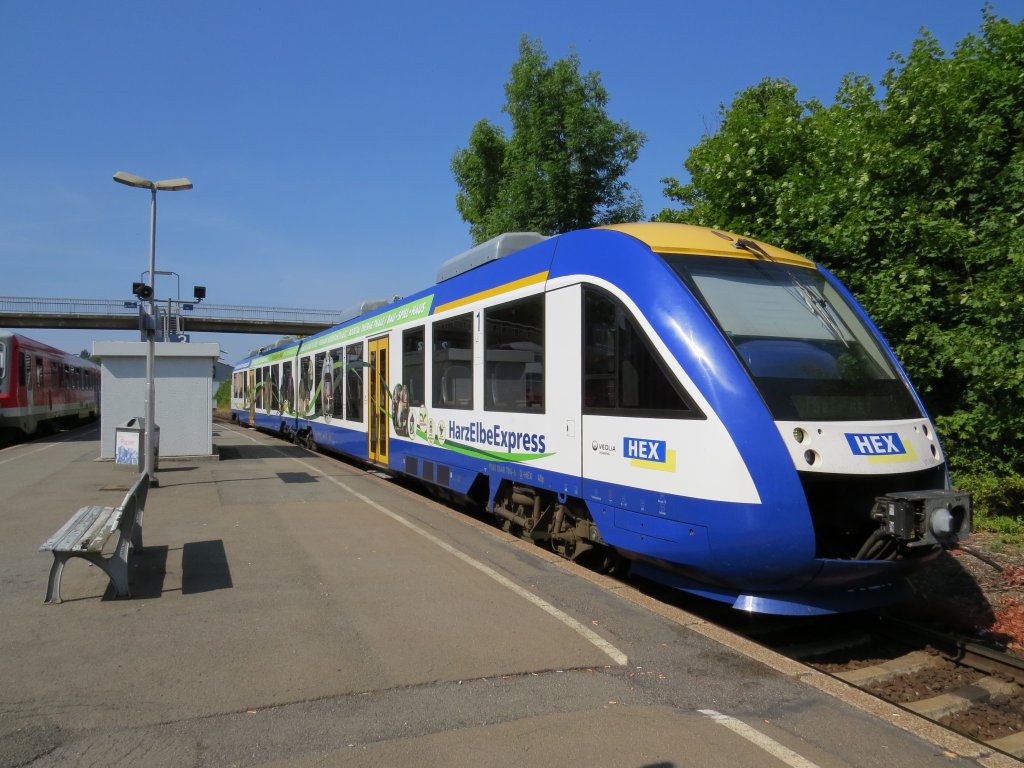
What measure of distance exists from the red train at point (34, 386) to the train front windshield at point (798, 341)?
73.9 ft

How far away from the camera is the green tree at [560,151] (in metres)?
18.9

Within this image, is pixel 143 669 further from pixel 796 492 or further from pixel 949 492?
pixel 949 492

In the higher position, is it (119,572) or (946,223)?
(946,223)

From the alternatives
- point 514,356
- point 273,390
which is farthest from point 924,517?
point 273,390

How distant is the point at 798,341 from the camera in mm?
5543

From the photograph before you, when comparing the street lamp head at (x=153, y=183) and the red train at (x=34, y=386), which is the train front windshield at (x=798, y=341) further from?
the red train at (x=34, y=386)

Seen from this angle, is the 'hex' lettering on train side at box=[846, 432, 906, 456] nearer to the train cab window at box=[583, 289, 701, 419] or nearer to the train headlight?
the train headlight

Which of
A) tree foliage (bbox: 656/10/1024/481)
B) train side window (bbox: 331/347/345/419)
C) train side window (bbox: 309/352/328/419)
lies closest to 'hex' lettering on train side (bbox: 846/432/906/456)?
tree foliage (bbox: 656/10/1024/481)

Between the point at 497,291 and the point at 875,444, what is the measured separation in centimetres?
409

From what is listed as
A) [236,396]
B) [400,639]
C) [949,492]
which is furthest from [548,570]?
[236,396]

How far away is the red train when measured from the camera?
866 inches

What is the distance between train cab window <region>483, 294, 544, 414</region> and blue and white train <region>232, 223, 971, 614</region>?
0.03 metres

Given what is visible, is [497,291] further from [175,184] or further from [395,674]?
[175,184]

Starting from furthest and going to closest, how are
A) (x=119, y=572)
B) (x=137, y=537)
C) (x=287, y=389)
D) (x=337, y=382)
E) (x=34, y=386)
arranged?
(x=34, y=386)
(x=287, y=389)
(x=337, y=382)
(x=137, y=537)
(x=119, y=572)
